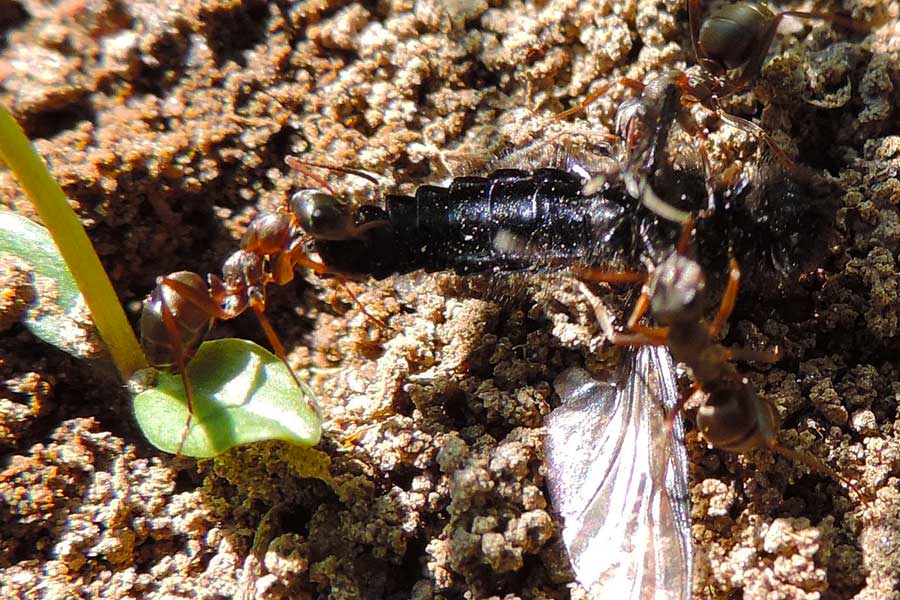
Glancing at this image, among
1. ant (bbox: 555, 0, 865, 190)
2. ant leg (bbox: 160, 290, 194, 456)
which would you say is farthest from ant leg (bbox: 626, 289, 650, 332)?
ant leg (bbox: 160, 290, 194, 456)

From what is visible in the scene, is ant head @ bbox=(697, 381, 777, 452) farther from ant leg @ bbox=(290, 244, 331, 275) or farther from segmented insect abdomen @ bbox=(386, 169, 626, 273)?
ant leg @ bbox=(290, 244, 331, 275)

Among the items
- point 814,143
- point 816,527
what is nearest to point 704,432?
point 816,527

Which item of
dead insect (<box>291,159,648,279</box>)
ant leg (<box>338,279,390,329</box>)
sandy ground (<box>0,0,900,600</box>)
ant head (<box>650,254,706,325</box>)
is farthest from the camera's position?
ant leg (<box>338,279,390,329</box>)

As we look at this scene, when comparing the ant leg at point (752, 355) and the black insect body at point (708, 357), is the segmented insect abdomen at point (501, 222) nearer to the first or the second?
the black insect body at point (708, 357)

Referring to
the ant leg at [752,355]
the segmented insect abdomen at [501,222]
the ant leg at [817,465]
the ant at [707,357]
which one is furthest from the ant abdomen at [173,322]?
the ant leg at [817,465]

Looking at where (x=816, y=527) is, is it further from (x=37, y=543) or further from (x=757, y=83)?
(x=37, y=543)

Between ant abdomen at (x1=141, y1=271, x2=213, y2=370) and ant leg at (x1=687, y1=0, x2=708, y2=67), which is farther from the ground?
ant leg at (x1=687, y1=0, x2=708, y2=67)
